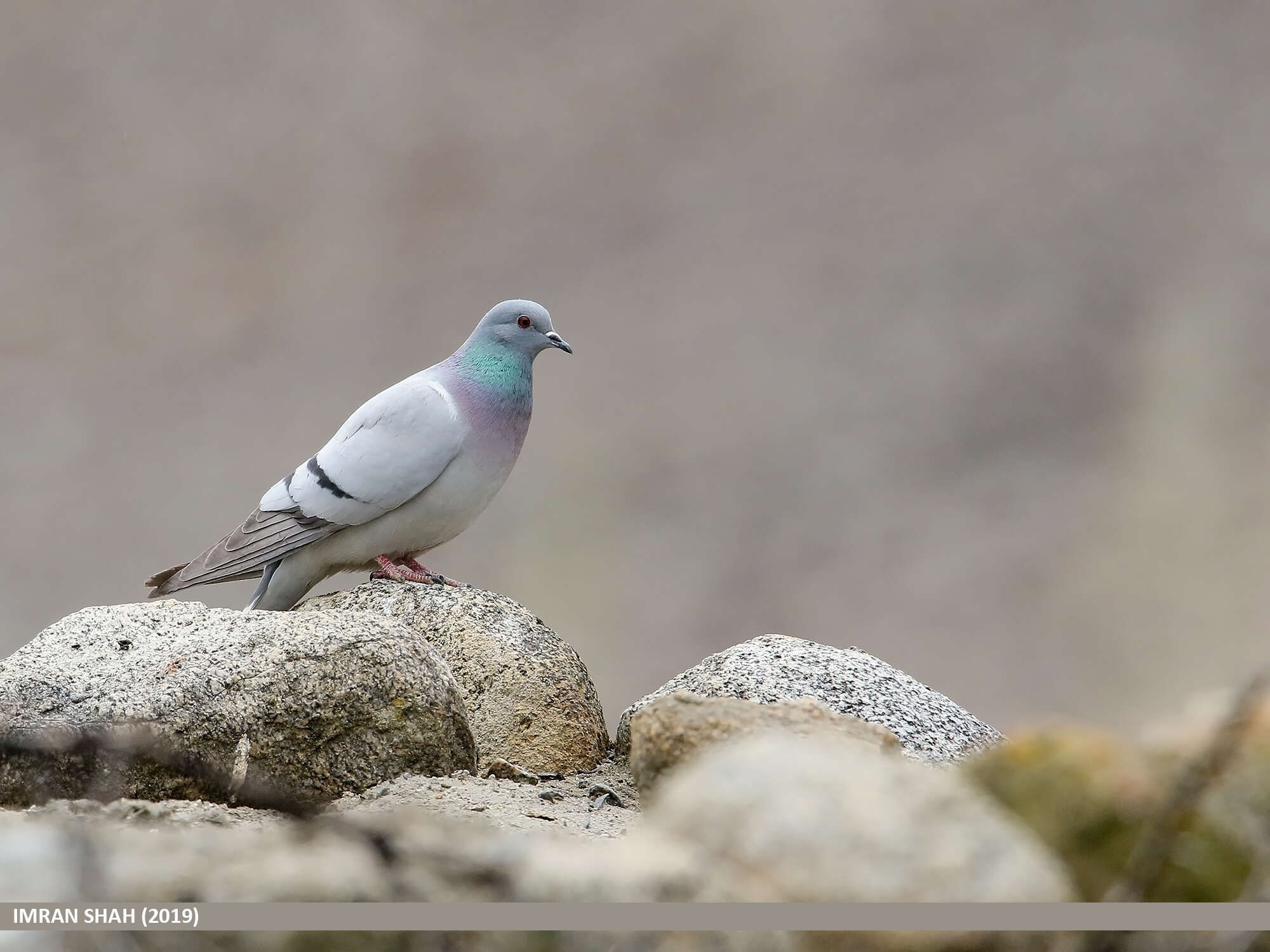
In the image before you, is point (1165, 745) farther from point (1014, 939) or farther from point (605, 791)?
point (605, 791)

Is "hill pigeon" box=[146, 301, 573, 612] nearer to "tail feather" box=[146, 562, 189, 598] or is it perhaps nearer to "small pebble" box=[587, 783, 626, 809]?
"tail feather" box=[146, 562, 189, 598]

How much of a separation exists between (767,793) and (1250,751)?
0.75m

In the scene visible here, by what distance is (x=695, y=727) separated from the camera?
109 inches

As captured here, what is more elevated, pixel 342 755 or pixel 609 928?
pixel 342 755

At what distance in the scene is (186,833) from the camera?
8.02ft

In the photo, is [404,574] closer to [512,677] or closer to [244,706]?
[512,677]

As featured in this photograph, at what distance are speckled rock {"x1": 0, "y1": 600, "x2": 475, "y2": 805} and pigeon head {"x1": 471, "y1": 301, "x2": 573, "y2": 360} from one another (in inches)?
77.0

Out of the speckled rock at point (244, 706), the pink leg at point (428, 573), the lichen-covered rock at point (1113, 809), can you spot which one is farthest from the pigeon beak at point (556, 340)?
the lichen-covered rock at point (1113, 809)

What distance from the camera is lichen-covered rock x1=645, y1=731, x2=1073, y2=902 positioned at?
1883mm

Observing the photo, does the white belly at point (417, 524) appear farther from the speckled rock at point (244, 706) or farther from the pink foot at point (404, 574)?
the speckled rock at point (244, 706)

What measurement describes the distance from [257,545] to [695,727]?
313cm

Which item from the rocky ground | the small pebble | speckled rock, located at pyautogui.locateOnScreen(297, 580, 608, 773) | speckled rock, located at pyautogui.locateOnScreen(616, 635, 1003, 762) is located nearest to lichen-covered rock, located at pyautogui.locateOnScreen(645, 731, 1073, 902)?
the rocky ground

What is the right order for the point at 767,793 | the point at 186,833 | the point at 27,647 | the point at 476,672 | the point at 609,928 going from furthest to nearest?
the point at 476,672 < the point at 27,647 < the point at 186,833 < the point at 767,793 < the point at 609,928

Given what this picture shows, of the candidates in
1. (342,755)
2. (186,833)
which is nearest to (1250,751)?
(186,833)
